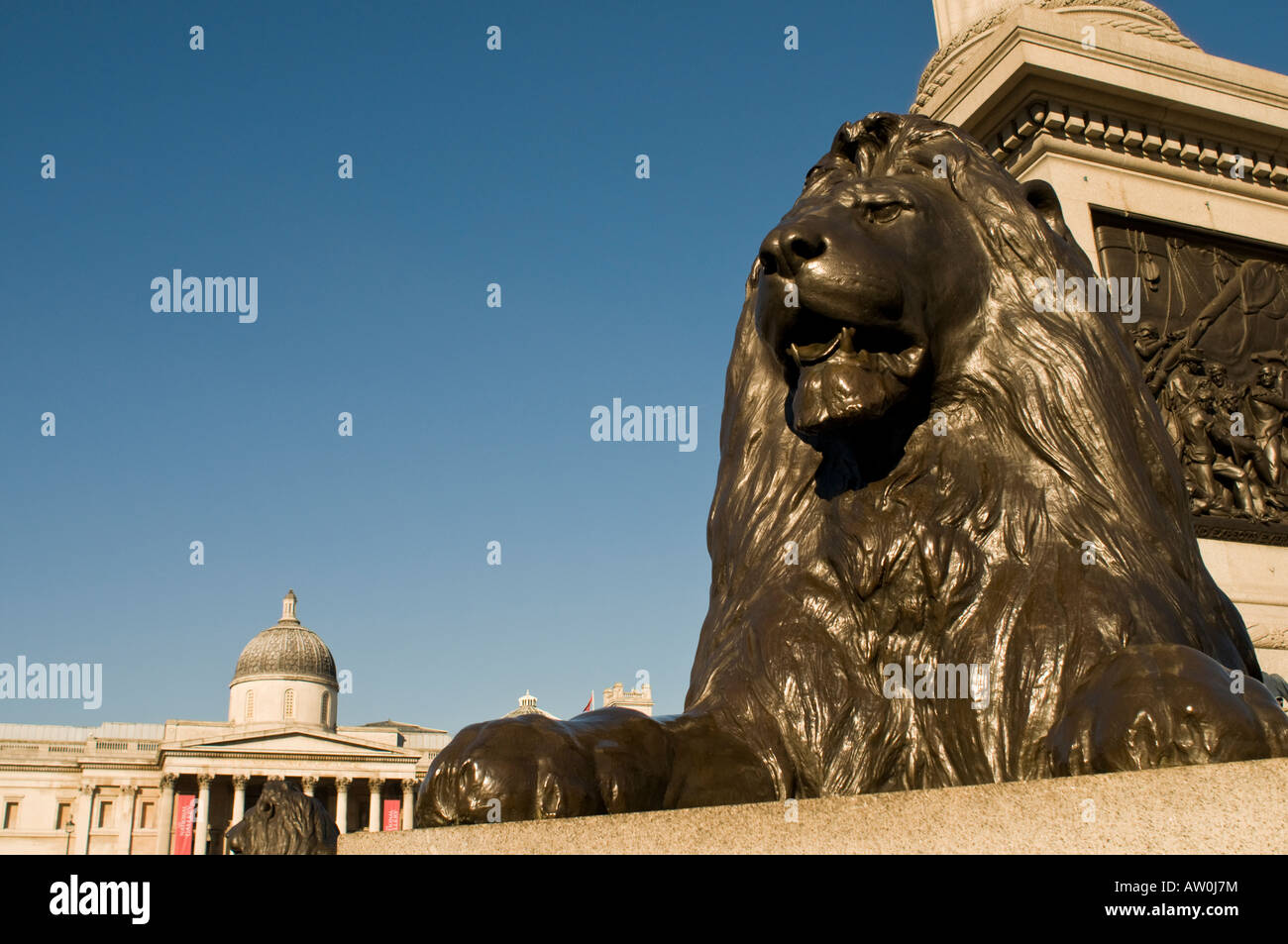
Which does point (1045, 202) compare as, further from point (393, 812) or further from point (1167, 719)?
point (393, 812)

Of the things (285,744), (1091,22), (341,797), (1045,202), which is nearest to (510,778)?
(1045,202)

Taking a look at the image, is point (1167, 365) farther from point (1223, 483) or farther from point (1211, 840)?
point (1211, 840)

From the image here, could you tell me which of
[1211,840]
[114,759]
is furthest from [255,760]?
[1211,840]

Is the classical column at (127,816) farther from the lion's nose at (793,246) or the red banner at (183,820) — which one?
the lion's nose at (793,246)

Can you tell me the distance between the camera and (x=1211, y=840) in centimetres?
122

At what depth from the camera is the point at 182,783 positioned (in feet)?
192

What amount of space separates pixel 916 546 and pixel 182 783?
208 feet

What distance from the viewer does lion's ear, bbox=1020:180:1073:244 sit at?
2609 mm

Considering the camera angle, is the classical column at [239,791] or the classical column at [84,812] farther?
the classical column at [239,791]

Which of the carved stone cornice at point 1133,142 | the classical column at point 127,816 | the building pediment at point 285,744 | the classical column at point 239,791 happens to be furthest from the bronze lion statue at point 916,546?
the classical column at point 127,816

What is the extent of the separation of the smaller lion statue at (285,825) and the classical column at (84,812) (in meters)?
54.0

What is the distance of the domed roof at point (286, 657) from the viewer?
63.5 metres

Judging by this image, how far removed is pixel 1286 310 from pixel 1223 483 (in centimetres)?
121
